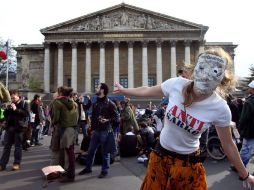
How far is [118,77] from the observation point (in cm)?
5334

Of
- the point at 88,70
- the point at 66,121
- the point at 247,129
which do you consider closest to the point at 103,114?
the point at 66,121

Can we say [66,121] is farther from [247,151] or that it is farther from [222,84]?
[222,84]

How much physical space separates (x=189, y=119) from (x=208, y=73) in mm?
363

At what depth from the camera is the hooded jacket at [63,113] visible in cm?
789

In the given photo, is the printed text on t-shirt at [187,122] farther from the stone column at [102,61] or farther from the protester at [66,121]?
the stone column at [102,61]

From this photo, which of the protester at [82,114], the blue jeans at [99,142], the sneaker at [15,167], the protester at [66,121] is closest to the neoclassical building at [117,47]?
the protester at [82,114]

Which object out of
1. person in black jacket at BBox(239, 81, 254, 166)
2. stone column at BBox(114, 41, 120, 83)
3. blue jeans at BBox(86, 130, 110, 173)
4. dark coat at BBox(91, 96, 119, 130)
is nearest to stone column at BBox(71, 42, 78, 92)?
stone column at BBox(114, 41, 120, 83)

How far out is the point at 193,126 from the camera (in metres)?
2.76

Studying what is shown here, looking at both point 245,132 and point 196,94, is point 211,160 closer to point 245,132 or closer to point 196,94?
point 245,132

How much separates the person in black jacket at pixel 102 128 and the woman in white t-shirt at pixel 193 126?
5440mm

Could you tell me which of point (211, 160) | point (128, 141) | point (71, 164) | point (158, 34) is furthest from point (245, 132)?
point (158, 34)

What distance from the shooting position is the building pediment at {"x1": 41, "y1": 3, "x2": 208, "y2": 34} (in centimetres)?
5203

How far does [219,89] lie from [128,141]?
28.8 ft

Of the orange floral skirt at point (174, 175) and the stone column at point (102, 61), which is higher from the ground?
the stone column at point (102, 61)
